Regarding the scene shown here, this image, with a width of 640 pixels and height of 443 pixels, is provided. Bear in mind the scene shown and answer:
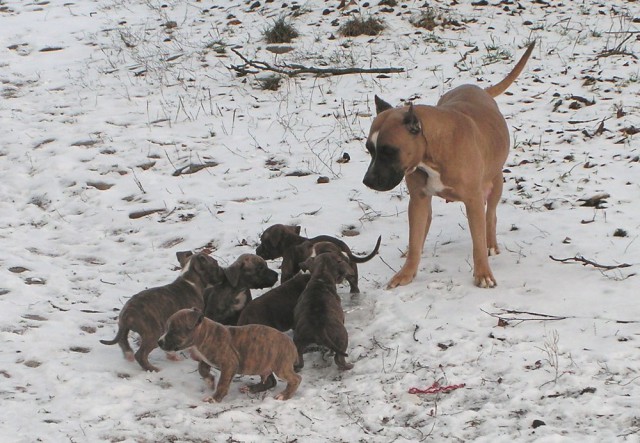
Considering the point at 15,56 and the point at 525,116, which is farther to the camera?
the point at 15,56

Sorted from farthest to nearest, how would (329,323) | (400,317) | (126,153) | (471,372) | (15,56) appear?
(15,56) → (126,153) → (400,317) → (329,323) → (471,372)

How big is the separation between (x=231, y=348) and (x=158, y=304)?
2.71 ft

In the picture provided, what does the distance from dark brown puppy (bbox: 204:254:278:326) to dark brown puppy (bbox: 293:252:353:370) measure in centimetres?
55

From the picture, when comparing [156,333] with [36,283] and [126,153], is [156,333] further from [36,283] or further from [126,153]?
[126,153]

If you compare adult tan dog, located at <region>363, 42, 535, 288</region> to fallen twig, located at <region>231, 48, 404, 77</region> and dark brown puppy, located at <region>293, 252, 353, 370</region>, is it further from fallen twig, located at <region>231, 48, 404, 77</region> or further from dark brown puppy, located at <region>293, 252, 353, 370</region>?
fallen twig, located at <region>231, 48, 404, 77</region>

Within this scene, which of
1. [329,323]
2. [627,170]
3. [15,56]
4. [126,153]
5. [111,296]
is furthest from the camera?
[15,56]

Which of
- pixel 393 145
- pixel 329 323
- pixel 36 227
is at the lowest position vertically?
pixel 36 227

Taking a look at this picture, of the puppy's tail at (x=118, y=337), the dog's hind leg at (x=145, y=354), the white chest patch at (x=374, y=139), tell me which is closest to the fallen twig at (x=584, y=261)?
the white chest patch at (x=374, y=139)

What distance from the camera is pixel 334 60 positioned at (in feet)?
40.9

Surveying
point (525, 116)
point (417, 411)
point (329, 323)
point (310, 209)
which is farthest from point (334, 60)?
point (417, 411)

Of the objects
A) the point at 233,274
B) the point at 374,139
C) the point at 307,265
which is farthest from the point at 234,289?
the point at 374,139

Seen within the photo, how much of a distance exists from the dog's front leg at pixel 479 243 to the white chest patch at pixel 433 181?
25 centimetres

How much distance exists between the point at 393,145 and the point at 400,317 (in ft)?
4.33

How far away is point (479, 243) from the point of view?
663cm
